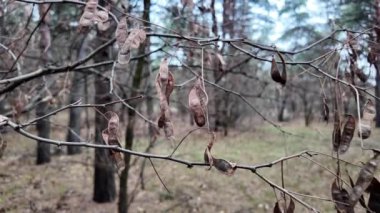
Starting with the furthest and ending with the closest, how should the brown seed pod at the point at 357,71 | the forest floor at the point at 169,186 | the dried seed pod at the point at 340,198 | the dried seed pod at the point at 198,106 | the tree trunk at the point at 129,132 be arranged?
the forest floor at the point at 169,186 → the tree trunk at the point at 129,132 → the brown seed pod at the point at 357,71 → the dried seed pod at the point at 340,198 → the dried seed pod at the point at 198,106

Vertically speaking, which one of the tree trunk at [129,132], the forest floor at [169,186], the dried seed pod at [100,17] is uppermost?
the dried seed pod at [100,17]

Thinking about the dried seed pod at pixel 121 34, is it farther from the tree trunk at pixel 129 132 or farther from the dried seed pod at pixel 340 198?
the tree trunk at pixel 129 132

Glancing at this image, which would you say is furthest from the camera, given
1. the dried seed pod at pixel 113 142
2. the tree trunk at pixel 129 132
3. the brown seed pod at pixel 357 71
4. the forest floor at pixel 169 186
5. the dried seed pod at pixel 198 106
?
the forest floor at pixel 169 186

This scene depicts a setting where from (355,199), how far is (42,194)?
291 inches

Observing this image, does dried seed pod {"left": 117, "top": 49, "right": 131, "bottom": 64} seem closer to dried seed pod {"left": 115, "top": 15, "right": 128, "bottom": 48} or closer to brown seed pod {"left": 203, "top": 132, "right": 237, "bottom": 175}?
dried seed pod {"left": 115, "top": 15, "right": 128, "bottom": 48}

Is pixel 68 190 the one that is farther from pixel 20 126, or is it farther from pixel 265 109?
pixel 265 109

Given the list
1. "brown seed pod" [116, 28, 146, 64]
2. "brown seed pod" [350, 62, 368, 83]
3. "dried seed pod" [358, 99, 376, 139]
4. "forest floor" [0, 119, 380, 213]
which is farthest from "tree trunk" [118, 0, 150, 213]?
"dried seed pod" [358, 99, 376, 139]

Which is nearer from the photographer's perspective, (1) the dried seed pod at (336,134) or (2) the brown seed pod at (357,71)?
(1) the dried seed pod at (336,134)

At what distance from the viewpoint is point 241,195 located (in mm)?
8094

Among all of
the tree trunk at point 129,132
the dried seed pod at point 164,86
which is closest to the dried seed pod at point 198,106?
the dried seed pod at point 164,86

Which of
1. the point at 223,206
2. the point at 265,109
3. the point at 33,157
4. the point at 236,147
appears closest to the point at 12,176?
the point at 33,157

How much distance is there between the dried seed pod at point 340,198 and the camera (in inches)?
53.1

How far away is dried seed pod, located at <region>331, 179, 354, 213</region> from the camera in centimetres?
135

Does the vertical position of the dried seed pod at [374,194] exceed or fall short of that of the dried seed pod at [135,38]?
it falls short
